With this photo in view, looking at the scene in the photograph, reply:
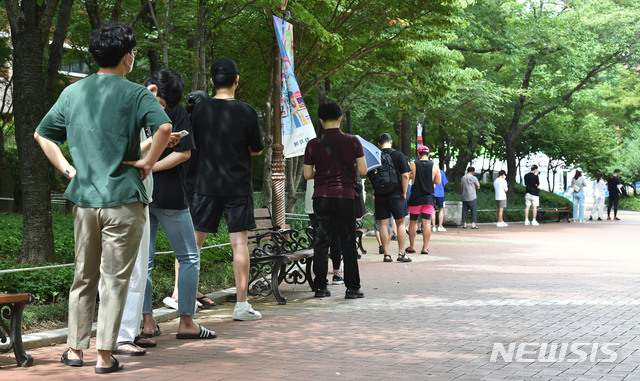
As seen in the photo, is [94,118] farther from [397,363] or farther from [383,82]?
[383,82]

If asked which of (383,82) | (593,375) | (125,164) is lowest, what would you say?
(593,375)

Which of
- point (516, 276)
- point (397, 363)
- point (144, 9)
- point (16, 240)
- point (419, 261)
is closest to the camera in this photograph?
point (397, 363)

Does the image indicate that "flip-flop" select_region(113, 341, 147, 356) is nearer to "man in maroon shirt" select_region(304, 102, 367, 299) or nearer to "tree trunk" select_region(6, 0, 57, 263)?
"man in maroon shirt" select_region(304, 102, 367, 299)

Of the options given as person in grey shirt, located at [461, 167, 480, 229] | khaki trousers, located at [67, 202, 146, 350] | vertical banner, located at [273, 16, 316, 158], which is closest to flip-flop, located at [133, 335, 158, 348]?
khaki trousers, located at [67, 202, 146, 350]

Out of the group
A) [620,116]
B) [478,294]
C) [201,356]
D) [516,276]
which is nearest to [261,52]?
[516,276]

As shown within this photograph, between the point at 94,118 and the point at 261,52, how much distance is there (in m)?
13.0

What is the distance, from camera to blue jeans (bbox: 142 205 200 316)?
19.9 ft

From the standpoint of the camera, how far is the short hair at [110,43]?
4.88 metres

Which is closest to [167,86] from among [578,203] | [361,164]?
[361,164]

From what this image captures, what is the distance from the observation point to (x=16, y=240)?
38.9ft

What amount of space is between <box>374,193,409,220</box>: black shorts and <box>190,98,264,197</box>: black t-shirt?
5.83 meters

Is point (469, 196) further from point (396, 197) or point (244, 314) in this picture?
point (244, 314)

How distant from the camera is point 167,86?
20.1ft

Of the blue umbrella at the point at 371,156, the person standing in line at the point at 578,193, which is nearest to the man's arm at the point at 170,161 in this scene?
the blue umbrella at the point at 371,156
